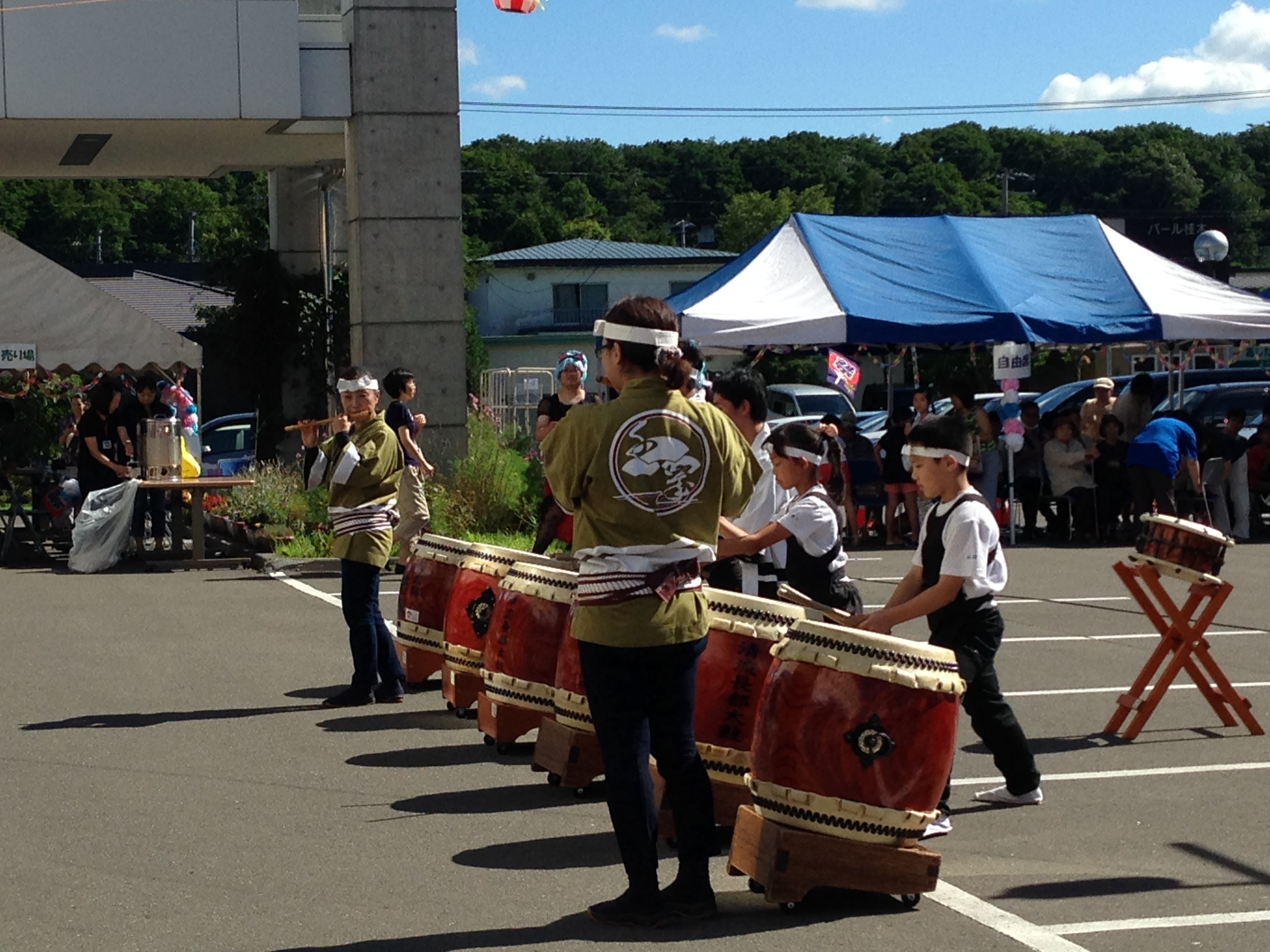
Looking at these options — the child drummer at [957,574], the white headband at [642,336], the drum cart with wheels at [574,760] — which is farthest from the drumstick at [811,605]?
the drum cart with wheels at [574,760]

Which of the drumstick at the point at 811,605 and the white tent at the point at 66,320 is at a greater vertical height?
the white tent at the point at 66,320

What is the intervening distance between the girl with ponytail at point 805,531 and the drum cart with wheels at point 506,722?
1592 mm

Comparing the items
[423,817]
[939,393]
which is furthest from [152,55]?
[939,393]

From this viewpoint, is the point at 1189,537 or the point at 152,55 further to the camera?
the point at 152,55

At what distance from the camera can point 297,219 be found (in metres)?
27.0

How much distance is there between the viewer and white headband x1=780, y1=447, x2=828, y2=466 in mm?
7230

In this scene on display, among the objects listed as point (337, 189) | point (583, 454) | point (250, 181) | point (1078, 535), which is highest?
point (250, 181)

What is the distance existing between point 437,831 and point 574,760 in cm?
79

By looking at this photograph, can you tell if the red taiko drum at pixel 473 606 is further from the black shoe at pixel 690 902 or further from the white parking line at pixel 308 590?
the white parking line at pixel 308 590

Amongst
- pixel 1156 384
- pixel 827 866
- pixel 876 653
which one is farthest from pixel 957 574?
pixel 1156 384

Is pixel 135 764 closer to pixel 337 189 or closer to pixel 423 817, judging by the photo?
pixel 423 817

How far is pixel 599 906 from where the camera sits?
18.5ft

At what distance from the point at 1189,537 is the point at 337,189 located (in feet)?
62.5

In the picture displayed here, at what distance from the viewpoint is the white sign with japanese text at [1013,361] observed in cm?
2006
